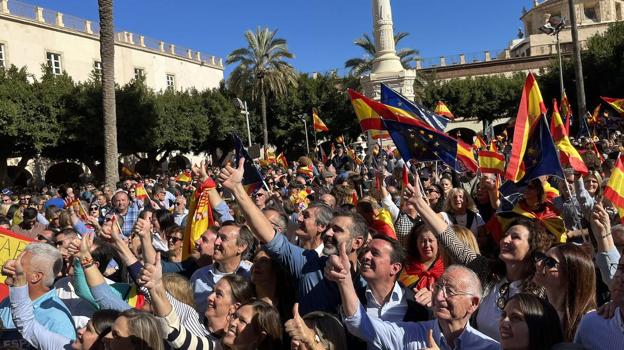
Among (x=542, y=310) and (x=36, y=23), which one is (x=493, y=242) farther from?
(x=36, y=23)

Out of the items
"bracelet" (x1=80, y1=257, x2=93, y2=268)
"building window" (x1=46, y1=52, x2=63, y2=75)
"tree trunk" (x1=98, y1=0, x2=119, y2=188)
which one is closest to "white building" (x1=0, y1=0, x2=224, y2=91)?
"building window" (x1=46, y1=52, x2=63, y2=75)

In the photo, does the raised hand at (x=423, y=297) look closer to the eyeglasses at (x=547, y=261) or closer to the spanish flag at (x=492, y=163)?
the eyeglasses at (x=547, y=261)

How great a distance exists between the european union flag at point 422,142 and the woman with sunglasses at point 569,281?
350 cm

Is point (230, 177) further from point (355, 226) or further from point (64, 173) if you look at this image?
point (64, 173)

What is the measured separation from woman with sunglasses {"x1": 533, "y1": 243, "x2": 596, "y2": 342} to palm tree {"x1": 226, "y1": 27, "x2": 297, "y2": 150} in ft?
114

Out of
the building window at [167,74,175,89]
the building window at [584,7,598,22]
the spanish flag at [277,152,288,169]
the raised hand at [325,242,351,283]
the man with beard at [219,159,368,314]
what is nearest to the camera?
the raised hand at [325,242,351,283]

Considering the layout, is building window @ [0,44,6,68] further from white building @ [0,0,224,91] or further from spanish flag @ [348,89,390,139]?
spanish flag @ [348,89,390,139]

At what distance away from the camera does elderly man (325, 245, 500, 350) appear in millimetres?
2980

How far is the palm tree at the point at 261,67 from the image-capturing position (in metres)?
38.2

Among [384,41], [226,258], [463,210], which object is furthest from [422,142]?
[384,41]

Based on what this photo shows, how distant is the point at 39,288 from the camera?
3961mm

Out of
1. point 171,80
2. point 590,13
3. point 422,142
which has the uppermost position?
point 590,13

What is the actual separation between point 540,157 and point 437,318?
2821 millimetres

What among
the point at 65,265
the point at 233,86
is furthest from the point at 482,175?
the point at 233,86
